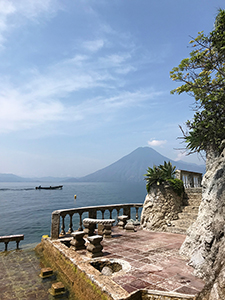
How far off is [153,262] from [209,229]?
1.93m

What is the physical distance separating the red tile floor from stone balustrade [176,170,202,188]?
447 cm

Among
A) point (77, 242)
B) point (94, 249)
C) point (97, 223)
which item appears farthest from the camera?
point (97, 223)

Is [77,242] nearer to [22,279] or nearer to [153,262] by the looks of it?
[22,279]

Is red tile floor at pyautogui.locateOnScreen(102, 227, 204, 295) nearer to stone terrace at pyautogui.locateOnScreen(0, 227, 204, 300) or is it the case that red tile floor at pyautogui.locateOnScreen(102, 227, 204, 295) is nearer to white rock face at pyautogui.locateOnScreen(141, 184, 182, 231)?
stone terrace at pyautogui.locateOnScreen(0, 227, 204, 300)

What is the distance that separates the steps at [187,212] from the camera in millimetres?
10133

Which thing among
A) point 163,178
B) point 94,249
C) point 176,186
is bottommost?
point 94,249

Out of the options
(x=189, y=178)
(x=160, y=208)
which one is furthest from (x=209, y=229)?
(x=189, y=178)

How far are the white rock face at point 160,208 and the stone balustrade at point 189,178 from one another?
226 centimetres

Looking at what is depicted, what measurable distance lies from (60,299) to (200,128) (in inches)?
297

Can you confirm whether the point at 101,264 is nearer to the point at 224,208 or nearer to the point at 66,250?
the point at 66,250

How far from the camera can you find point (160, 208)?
10.9m

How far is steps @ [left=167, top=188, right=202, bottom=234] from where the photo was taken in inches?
399

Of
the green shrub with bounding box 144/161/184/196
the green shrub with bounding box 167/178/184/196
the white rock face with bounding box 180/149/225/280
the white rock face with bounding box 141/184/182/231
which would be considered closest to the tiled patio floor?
the white rock face with bounding box 180/149/225/280

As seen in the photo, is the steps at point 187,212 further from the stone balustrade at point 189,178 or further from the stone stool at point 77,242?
the stone stool at point 77,242
